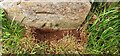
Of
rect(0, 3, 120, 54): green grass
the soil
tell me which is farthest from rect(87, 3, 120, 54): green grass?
the soil

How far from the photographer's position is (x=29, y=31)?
2.18 m

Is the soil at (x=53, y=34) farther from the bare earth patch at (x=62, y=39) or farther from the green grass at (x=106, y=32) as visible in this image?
the green grass at (x=106, y=32)

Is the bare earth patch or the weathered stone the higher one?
the weathered stone

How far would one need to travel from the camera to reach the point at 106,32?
2121 millimetres

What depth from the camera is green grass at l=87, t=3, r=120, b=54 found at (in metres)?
2.11

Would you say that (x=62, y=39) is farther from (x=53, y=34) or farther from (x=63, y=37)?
(x=53, y=34)

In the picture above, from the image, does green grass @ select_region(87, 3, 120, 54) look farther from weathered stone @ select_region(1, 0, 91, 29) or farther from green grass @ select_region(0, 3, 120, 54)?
weathered stone @ select_region(1, 0, 91, 29)

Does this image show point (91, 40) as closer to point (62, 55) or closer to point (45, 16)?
point (62, 55)

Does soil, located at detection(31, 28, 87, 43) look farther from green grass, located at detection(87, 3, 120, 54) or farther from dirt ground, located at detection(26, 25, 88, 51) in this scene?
green grass, located at detection(87, 3, 120, 54)

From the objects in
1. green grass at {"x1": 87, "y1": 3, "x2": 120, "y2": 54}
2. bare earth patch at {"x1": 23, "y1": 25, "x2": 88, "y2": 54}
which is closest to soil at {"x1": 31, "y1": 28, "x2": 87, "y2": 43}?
bare earth patch at {"x1": 23, "y1": 25, "x2": 88, "y2": 54}

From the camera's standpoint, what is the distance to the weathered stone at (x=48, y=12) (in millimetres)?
2023

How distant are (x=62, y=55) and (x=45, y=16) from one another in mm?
408

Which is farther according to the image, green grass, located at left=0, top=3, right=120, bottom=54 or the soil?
the soil

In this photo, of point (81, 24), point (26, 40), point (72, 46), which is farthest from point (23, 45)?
point (81, 24)
